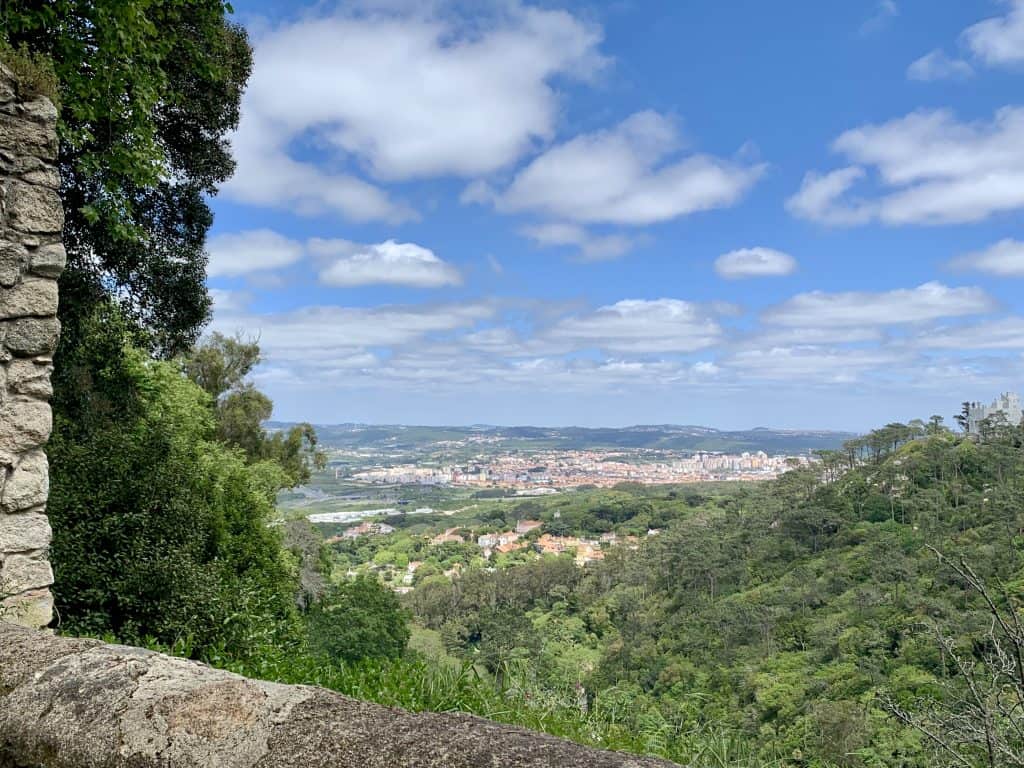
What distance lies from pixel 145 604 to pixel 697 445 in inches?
5123

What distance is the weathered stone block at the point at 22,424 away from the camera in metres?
3.36

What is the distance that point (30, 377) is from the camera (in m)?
3.47

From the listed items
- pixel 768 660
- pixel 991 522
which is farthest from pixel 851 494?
pixel 768 660

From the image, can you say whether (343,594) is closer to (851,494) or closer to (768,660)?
(768,660)

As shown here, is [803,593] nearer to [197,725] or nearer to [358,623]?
[358,623]

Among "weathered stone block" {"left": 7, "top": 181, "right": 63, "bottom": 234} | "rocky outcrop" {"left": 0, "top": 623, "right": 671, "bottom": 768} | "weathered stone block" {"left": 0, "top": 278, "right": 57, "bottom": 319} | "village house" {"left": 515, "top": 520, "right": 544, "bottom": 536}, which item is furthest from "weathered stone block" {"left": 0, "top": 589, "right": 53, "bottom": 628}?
"village house" {"left": 515, "top": 520, "right": 544, "bottom": 536}

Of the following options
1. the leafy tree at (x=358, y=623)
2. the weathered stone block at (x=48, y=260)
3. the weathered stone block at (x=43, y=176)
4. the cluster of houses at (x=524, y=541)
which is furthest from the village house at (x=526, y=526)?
the weathered stone block at (x=43, y=176)

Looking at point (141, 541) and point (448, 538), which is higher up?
point (141, 541)

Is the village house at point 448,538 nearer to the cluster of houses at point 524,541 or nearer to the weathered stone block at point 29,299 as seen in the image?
Answer: the cluster of houses at point 524,541

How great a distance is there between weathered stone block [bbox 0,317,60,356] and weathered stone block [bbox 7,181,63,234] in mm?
441

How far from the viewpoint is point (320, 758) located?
120cm

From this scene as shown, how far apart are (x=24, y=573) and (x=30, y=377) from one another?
36.5 inches

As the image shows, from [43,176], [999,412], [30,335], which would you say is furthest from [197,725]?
[999,412]

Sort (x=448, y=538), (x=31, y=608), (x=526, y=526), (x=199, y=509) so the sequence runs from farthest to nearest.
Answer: (x=526, y=526) < (x=448, y=538) < (x=199, y=509) < (x=31, y=608)
